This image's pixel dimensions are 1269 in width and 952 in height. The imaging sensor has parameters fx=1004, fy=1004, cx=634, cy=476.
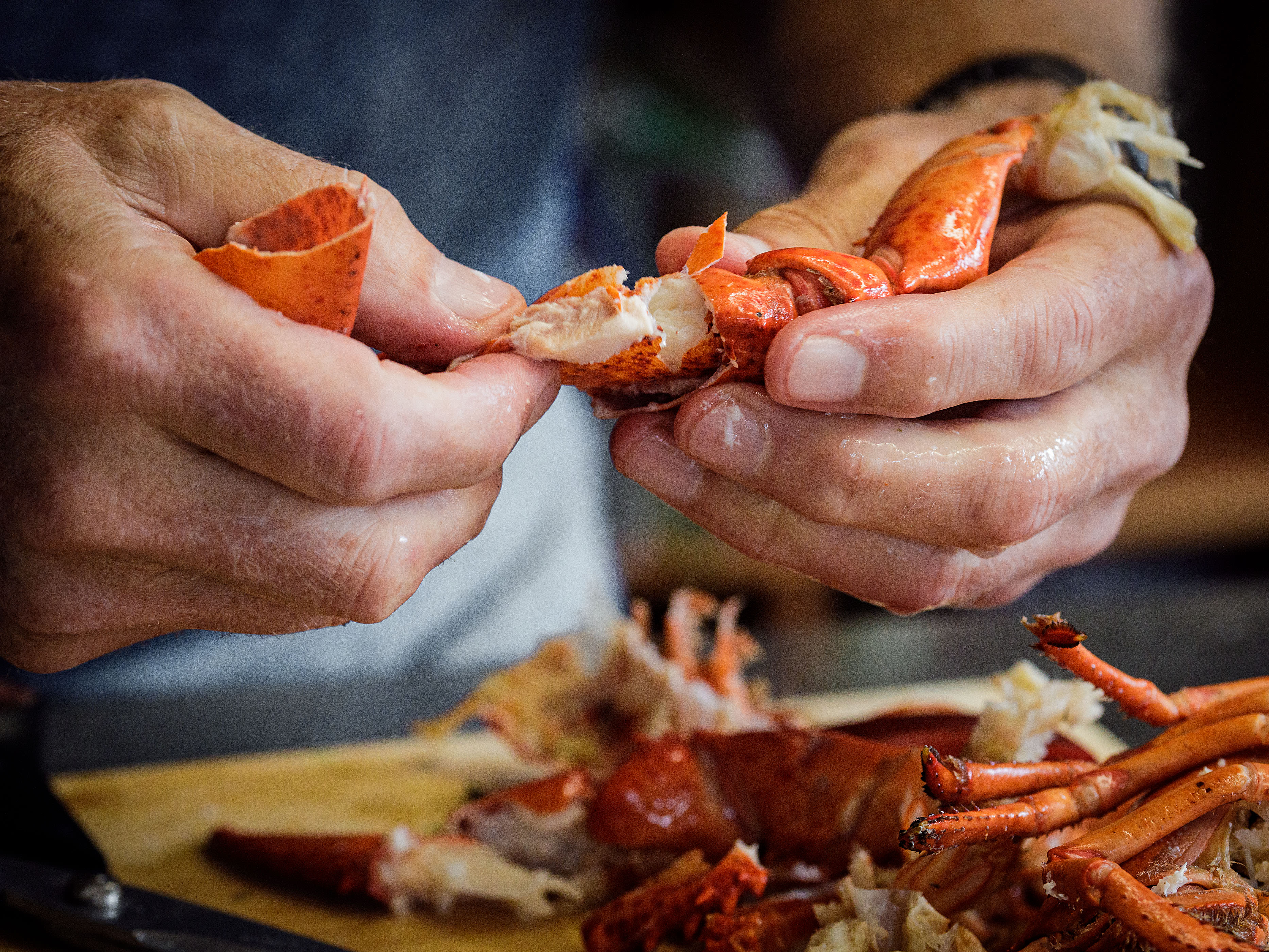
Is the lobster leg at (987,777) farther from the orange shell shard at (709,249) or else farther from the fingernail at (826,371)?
the orange shell shard at (709,249)

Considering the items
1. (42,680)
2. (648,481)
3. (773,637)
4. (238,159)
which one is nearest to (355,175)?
(238,159)

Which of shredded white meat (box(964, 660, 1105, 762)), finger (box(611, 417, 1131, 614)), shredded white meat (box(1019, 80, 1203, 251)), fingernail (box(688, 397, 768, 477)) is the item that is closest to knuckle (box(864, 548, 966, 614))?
finger (box(611, 417, 1131, 614))

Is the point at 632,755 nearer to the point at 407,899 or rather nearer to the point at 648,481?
the point at 407,899

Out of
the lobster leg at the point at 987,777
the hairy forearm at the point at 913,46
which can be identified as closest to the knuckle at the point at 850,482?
the lobster leg at the point at 987,777

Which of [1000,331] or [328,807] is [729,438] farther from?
[328,807]

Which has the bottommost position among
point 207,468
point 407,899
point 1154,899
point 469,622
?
point 469,622
